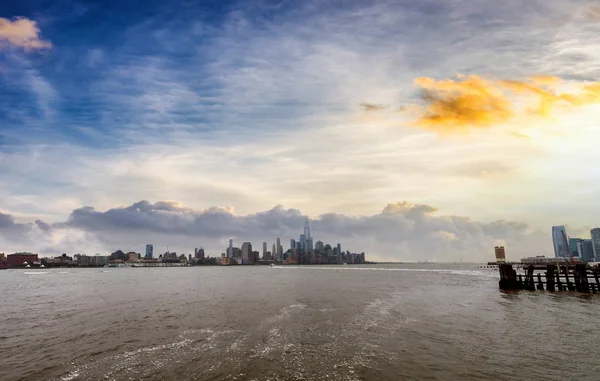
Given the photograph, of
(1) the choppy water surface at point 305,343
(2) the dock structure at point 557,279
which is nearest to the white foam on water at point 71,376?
(1) the choppy water surface at point 305,343

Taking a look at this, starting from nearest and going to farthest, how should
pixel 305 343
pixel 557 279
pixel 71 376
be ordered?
pixel 71 376
pixel 305 343
pixel 557 279

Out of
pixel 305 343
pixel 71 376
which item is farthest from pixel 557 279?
pixel 71 376

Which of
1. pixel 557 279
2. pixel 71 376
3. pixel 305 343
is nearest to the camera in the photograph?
pixel 71 376

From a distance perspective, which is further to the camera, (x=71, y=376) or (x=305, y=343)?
(x=305, y=343)

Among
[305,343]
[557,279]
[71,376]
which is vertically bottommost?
[305,343]

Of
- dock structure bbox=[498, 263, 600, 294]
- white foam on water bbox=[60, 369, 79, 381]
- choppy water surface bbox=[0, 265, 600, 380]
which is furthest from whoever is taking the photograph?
dock structure bbox=[498, 263, 600, 294]

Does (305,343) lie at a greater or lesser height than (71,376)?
lesser

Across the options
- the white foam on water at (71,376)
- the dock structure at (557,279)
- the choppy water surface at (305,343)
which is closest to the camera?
the white foam on water at (71,376)

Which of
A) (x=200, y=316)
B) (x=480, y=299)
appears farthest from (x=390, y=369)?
(x=480, y=299)

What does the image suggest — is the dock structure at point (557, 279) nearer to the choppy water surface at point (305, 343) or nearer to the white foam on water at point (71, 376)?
the choppy water surface at point (305, 343)

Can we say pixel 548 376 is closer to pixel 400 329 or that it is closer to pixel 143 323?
pixel 400 329

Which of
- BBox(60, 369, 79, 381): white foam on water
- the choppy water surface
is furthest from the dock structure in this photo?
BBox(60, 369, 79, 381): white foam on water

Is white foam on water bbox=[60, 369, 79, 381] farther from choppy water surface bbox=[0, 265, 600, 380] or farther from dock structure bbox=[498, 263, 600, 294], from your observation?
dock structure bbox=[498, 263, 600, 294]

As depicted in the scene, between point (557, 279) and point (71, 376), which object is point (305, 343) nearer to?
point (71, 376)
